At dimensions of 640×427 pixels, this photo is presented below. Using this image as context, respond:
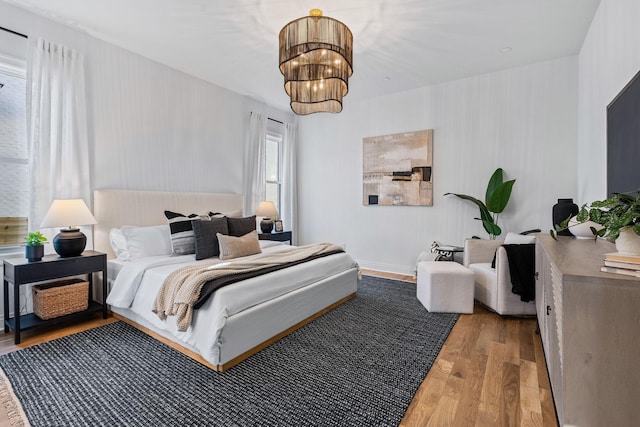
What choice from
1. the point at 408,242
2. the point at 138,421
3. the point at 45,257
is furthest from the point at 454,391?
the point at 45,257

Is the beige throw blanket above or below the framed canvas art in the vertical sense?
below

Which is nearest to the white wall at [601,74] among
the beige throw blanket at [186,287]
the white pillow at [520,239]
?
the white pillow at [520,239]

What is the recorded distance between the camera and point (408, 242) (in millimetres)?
4781

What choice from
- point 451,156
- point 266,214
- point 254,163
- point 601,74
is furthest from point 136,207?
point 601,74

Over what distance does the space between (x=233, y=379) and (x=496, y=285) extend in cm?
250

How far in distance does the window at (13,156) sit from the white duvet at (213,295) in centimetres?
101

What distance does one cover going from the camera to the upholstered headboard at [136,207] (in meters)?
3.21

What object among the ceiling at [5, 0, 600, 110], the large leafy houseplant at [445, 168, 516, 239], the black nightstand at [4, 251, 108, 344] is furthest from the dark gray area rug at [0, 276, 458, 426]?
the ceiling at [5, 0, 600, 110]

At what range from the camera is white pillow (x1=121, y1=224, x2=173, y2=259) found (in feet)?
9.92

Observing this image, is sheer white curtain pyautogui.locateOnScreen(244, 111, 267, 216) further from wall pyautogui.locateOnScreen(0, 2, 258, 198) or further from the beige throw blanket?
the beige throw blanket

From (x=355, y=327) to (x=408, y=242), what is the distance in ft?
7.68

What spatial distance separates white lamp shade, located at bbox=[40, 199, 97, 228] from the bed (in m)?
0.44

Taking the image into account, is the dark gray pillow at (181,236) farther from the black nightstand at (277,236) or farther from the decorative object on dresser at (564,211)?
the decorative object on dresser at (564,211)

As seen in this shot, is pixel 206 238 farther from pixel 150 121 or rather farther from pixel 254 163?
pixel 254 163
